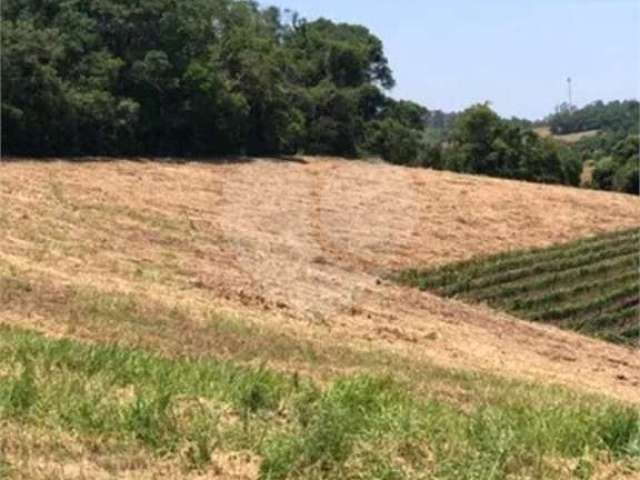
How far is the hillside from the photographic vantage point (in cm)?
546

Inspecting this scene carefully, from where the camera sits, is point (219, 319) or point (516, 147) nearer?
point (219, 319)

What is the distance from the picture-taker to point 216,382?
581cm

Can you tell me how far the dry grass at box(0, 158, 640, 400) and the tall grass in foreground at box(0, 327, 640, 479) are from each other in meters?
4.84

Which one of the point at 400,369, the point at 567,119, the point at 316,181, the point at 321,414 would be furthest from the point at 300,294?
the point at 567,119

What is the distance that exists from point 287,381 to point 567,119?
4064 inches

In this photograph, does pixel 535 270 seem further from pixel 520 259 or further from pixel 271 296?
pixel 271 296

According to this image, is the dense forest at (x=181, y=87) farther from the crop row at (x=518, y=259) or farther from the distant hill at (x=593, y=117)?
the distant hill at (x=593, y=117)

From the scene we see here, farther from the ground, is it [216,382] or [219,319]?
[216,382]

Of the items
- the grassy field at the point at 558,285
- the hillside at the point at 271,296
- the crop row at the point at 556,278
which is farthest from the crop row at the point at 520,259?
the crop row at the point at 556,278

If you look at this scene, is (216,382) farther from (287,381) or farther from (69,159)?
(69,159)

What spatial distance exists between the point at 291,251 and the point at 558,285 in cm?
579

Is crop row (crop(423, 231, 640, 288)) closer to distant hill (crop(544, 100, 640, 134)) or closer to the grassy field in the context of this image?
the grassy field

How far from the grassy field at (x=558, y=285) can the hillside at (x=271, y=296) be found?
732 mm

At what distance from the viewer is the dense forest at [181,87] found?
30516 millimetres
